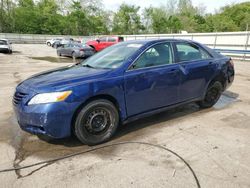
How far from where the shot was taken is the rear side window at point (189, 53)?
4.37 meters

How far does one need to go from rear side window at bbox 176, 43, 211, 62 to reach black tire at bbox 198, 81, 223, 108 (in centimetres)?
67

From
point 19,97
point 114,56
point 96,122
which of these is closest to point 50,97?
point 19,97

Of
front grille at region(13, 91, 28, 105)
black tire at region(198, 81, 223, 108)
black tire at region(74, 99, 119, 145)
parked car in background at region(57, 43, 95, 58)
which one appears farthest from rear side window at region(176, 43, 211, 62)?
parked car in background at region(57, 43, 95, 58)

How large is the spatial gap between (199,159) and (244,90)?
4949 mm

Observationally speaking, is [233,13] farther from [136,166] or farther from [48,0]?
[136,166]

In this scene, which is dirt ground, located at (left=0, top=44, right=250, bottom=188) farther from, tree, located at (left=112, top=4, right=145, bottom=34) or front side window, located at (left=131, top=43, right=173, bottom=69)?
tree, located at (left=112, top=4, right=145, bottom=34)

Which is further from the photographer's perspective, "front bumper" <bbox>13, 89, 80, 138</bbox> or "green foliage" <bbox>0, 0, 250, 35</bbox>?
"green foliage" <bbox>0, 0, 250, 35</bbox>

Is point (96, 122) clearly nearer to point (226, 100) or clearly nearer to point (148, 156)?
point (148, 156)

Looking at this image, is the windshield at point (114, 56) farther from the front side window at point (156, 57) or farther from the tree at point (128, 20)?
the tree at point (128, 20)

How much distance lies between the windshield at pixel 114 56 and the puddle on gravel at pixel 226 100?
103 inches

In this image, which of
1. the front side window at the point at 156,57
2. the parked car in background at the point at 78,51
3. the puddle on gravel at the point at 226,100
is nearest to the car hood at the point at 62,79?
the front side window at the point at 156,57

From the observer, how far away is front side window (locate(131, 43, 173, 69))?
3.78 meters

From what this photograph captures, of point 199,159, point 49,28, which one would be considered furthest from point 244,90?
point 49,28

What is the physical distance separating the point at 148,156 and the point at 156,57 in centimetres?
178
